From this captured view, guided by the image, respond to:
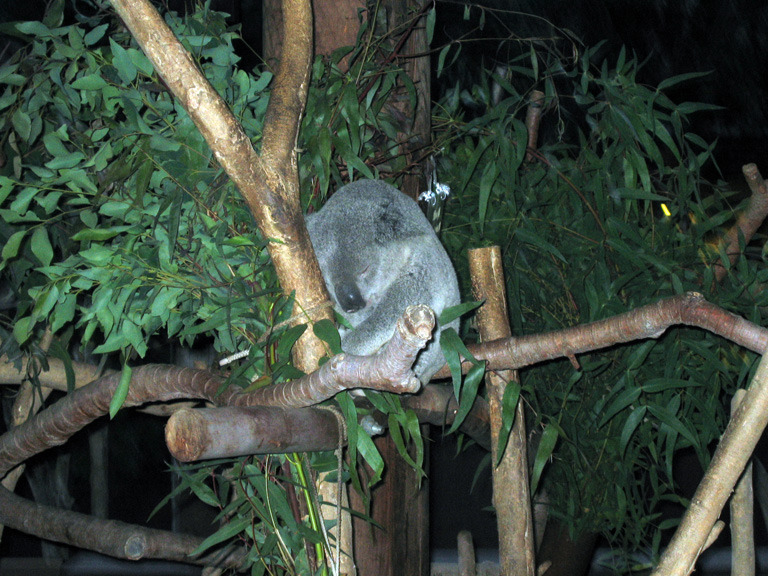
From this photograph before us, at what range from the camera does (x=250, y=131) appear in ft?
4.70

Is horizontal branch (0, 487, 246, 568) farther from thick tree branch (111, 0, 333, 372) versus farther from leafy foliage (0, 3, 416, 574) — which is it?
thick tree branch (111, 0, 333, 372)

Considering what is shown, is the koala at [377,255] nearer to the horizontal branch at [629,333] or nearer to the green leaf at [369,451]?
the horizontal branch at [629,333]

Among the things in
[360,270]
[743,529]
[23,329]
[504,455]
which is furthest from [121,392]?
[743,529]

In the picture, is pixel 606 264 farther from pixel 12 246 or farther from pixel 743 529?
pixel 12 246

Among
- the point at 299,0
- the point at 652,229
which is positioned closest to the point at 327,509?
the point at 299,0

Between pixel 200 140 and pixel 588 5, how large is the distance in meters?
3.71

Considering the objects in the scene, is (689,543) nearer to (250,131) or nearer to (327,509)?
(327,509)

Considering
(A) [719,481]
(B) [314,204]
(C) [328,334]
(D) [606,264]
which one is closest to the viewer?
(A) [719,481]

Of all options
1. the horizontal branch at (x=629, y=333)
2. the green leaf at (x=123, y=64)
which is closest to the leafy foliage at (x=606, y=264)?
the horizontal branch at (x=629, y=333)

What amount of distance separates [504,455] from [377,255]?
559mm

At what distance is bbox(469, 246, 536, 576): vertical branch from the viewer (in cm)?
140

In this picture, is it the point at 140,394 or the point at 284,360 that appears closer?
the point at 284,360

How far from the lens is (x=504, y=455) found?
1.42 metres

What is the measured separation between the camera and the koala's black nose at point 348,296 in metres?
1.51
